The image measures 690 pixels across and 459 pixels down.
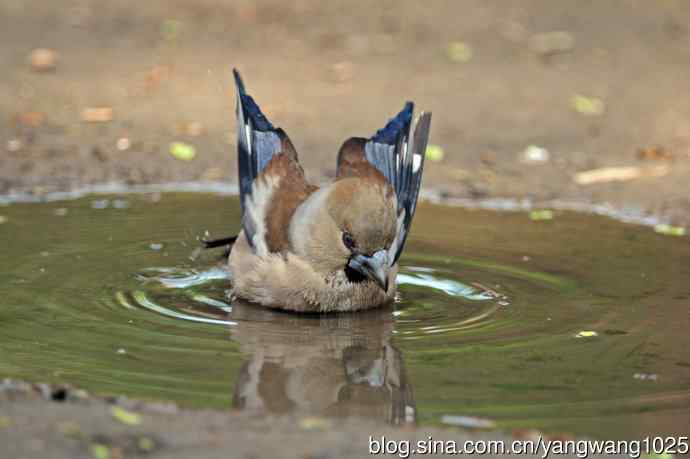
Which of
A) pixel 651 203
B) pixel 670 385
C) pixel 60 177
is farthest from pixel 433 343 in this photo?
pixel 60 177

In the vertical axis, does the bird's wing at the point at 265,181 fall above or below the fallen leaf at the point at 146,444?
above

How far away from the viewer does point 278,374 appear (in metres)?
6.76

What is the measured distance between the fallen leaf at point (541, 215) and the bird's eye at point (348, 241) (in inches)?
109

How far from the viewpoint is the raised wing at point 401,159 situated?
8078mm

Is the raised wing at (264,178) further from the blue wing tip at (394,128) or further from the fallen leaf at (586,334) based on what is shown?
the fallen leaf at (586,334)

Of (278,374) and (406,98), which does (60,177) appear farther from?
(278,374)

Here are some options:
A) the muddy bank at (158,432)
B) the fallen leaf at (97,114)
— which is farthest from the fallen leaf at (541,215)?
the muddy bank at (158,432)

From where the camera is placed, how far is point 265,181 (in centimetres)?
812

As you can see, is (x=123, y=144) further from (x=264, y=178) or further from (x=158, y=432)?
(x=158, y=432)

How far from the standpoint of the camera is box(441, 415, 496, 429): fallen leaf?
19.7 ft

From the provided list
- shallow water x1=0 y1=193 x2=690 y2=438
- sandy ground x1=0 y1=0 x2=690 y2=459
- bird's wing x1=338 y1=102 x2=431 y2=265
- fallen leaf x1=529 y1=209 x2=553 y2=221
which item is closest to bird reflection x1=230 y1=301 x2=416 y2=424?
shallow water x1=0 y1=193 x2=690 y2=438

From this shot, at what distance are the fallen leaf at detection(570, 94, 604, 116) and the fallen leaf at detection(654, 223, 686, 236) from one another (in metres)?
2.19

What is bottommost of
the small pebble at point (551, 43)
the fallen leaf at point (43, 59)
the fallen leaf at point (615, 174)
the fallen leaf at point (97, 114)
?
the fallen leaf at point (615, 174)

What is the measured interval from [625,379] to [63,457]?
2.79 metres
